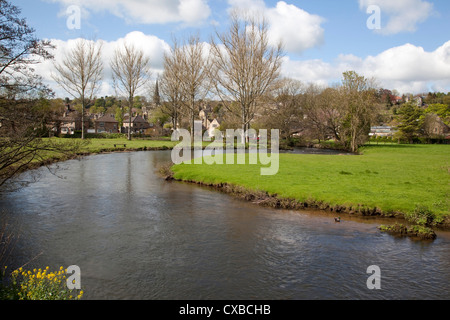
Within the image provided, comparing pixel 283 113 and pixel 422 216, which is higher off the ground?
pixel 283 113

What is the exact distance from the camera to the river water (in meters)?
8.73

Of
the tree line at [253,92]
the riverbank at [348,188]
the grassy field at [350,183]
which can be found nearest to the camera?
the riverbank at [348,188]

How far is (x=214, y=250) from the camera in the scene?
11.1 m

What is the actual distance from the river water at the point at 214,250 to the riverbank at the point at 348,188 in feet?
3.85

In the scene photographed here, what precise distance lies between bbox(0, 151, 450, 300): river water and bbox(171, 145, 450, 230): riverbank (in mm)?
1174

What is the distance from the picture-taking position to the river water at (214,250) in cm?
873

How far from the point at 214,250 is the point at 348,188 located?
10.4 m

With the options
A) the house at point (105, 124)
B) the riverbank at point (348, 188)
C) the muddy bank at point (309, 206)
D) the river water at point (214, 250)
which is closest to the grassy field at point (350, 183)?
the riverbank at point (348, 188)

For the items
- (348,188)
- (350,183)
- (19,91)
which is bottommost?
(348,188)

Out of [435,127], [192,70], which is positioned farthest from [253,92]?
[435,127]

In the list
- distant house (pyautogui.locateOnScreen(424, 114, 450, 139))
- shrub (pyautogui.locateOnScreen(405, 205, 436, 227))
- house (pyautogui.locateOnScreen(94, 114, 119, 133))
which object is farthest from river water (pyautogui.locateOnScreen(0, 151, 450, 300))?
house (pyautogui.locateOnScreen(94, 114, 119, 133))

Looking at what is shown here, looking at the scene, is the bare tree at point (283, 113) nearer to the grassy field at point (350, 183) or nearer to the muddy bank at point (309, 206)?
the grassy field at point (350, 183)

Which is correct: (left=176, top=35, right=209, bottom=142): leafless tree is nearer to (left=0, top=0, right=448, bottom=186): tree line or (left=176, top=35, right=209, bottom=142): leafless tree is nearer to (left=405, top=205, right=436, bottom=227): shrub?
(left=0, top=0, right=448, bottom=186): tree line

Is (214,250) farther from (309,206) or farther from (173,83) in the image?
(173,83)
